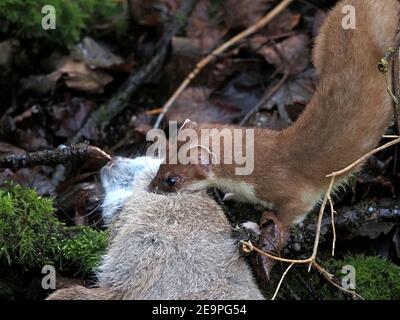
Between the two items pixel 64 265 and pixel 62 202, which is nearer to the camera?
pixel 64 265

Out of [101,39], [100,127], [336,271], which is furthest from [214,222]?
[101,39]

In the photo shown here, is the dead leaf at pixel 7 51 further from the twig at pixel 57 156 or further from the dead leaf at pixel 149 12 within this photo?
the twig at pixel 57 156

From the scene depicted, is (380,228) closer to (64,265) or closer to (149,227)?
(149,227)

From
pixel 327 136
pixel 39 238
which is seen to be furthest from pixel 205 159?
pixel 39 238

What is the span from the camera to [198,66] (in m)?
5.70

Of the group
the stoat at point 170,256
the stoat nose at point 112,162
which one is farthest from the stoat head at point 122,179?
the stoat at point 170,256

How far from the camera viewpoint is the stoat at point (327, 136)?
159 inches

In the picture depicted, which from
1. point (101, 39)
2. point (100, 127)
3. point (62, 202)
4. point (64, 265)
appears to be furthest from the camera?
point (101, 39)

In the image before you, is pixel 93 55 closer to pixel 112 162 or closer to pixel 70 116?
pixel 70 116

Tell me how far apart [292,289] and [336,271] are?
283mm

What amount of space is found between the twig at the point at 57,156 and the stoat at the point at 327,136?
0.42 metres

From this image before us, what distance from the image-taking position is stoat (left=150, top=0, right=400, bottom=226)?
4043 mm

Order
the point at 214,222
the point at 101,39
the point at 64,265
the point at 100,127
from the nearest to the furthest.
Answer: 1. the point at 214,222
2. the point at 64,265
3. the point at 100,127
4. the point at 101,39
